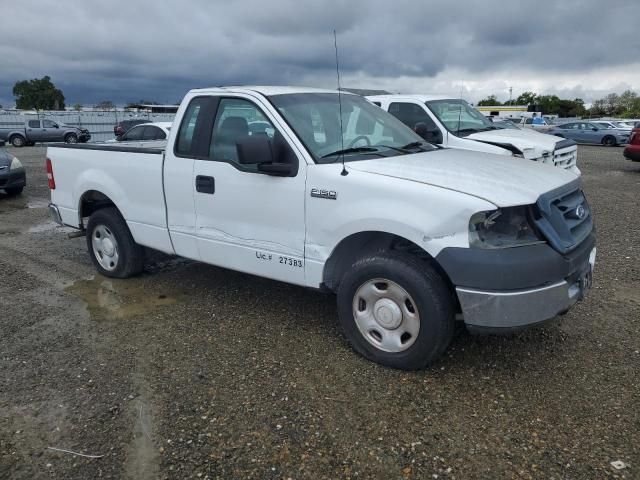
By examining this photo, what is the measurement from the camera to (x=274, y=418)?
314 centimetres

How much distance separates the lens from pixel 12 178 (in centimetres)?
1083

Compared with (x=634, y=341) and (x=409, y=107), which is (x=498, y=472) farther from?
(x=409, y=107)

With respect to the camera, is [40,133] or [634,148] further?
[40,133]

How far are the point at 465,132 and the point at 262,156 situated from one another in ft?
19.3

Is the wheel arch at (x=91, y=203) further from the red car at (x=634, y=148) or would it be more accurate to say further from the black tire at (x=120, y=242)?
the red car at (x=634, y=148)

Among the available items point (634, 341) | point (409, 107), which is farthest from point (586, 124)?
point (634, 341)

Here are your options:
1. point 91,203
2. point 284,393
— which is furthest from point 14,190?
point 284,393

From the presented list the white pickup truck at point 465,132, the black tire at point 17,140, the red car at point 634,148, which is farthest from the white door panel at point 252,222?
the black tire at point 17,140

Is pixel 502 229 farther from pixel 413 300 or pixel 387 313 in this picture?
pixel 387 313

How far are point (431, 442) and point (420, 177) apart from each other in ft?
5.34

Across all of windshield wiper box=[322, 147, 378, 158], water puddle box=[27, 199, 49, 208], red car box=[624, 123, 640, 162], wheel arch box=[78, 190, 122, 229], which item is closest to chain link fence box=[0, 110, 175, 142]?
water puddle box=[27, 199, 49, 208]

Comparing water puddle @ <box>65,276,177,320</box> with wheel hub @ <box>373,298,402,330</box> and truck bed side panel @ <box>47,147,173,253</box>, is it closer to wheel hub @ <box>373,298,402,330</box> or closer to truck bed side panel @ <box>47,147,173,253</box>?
truck bed side panel @ <box>47,147,173,253</box>

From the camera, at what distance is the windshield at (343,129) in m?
3.98

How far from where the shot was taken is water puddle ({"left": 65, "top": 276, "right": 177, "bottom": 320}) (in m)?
4.81
